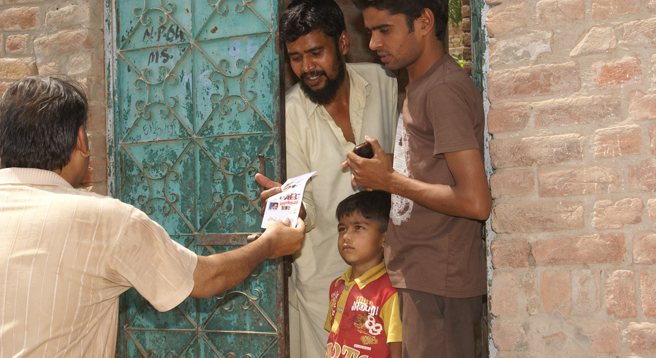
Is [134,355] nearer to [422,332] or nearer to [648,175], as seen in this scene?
[422,332]

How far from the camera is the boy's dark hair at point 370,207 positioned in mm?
3141

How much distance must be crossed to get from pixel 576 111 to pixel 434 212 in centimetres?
67

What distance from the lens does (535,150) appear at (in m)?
2.46

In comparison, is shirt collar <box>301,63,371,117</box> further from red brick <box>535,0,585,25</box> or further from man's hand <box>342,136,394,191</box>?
red brick <box>535,0,585,25</box>

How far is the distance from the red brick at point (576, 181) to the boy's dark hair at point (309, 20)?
173 cm

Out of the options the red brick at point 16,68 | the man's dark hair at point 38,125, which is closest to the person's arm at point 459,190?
the man's dark hair at point 38,125

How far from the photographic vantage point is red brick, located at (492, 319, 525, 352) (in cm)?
249

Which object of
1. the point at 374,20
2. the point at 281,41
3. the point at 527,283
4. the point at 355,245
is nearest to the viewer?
the point at 527,283

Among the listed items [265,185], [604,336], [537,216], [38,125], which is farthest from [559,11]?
[38,125]

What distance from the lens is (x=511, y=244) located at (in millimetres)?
2512

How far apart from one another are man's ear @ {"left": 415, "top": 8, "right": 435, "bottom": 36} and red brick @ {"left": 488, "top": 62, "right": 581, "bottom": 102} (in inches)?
12.9

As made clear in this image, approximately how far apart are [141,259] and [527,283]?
1472 mm

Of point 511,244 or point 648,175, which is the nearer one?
point 648,175

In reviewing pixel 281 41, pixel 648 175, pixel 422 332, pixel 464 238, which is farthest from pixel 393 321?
pixel 281 41
